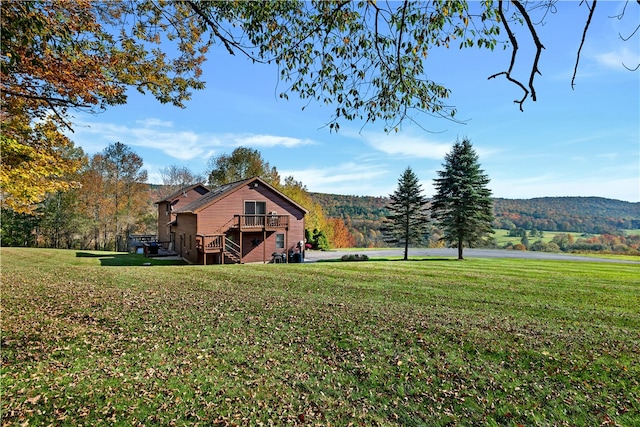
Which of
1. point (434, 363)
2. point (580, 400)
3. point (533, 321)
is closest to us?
point (580, 400)

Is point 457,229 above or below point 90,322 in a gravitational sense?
above

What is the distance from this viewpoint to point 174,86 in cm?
795

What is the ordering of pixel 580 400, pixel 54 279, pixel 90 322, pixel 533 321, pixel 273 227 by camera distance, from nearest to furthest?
pixel 580 400
pixel 90 322
pixel 533 321
pixel 54 279
pixel 273 227

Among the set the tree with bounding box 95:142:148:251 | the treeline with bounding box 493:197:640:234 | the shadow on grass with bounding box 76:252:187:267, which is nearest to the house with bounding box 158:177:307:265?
the shadow on grass with bounding box 76:252:187:267

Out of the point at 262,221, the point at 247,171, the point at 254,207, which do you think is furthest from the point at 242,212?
the point at 247,171

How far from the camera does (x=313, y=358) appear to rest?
18.6ft

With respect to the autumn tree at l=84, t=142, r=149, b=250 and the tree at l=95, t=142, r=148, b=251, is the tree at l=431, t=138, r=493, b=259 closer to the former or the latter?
the tree at l=95, t=142, r=148, b=251

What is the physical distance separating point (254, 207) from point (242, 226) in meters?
2.14

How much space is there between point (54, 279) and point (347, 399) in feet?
41.0

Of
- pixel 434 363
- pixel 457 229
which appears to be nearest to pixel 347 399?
pixel 434 363

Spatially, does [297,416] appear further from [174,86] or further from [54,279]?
[54,279]

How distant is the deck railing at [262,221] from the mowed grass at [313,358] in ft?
44.2

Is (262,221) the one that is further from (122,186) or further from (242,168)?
(122,186)

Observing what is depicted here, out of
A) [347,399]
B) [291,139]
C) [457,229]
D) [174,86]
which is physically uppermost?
[291,139]
